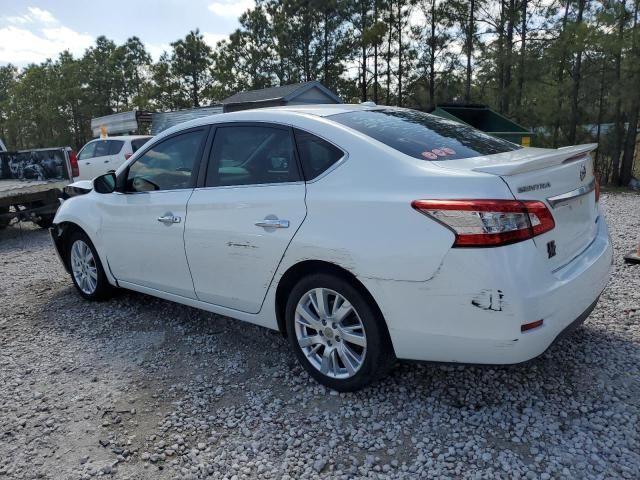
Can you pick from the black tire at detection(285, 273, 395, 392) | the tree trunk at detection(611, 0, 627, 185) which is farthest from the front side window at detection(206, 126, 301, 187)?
the tree trunk at detection(611, 0, 627, 185)

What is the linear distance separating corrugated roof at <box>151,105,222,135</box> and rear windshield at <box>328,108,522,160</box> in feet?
59.9

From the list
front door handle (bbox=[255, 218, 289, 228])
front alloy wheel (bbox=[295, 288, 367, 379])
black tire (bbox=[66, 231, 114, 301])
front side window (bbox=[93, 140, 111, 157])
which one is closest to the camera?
front alloy wheel (bbox=[295, 288, 367, 379])

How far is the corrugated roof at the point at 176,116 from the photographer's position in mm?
20781

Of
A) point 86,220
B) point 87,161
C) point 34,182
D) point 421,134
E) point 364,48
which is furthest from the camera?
point 364,48

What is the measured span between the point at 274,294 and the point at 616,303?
Result: 110 inches

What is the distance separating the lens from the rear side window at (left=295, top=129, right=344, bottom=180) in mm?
2832

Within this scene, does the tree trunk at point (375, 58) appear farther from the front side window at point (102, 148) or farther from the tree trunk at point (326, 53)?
the front side window at point (102, 148)

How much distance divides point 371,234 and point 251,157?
3.81 feet

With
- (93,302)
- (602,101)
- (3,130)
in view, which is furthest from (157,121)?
(3,130)

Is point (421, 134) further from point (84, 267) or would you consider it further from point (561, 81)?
point (561, 81)

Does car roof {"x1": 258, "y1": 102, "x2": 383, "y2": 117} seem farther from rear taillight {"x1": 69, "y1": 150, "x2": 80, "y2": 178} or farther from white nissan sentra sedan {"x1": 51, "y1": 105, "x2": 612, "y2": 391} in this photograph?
rear taillight {"x1": 69, "y1": 150, "x2": 80, "y2": 178}

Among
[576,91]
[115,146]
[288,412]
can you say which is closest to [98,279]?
[288,412]

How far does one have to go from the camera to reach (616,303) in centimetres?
391

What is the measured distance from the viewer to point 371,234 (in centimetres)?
250
